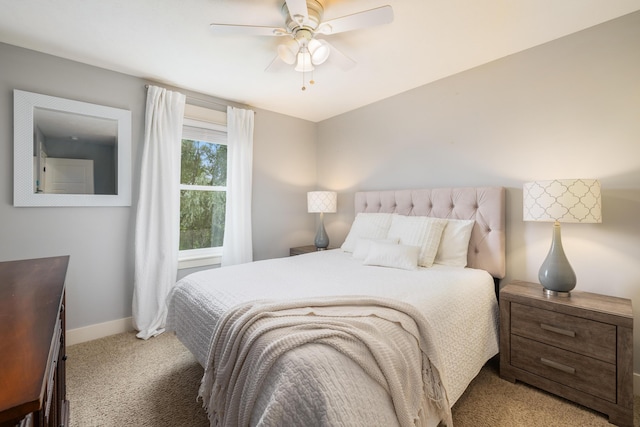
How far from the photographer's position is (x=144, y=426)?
1.50 metres

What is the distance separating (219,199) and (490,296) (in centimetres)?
282

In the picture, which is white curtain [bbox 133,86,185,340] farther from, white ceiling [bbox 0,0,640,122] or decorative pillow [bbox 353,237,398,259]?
decorative pillow [bbox 353,237,398,259]

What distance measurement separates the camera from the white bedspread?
0.88m

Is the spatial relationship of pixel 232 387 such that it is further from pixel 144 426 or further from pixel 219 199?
pixel 219 199

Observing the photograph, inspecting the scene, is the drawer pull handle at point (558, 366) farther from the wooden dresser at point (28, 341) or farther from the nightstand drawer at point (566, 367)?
the wooden dresser at point (28, 341)

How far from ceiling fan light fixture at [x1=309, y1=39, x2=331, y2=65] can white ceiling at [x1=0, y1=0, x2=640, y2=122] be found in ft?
0.58

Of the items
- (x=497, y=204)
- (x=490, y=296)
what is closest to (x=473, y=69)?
(x=497, y=204)

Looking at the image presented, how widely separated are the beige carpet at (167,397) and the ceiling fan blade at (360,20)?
2.25m

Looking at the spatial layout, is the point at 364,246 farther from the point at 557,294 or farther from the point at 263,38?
the point at 263,38

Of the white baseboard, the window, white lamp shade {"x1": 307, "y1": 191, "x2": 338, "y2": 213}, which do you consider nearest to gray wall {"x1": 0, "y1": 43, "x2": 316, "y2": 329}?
the white baseboard

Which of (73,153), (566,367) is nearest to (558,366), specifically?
(566,367)

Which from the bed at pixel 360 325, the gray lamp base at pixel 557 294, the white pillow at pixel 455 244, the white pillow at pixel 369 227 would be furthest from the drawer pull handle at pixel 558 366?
the white pillow at pixel 369 227

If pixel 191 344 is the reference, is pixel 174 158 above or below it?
above

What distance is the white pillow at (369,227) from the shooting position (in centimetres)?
270
